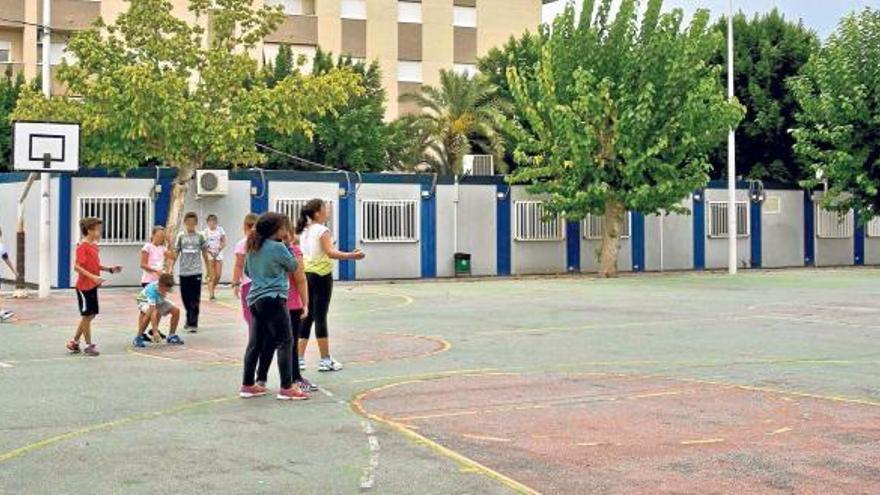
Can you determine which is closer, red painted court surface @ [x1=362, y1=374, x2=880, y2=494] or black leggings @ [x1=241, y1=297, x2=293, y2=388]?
red painted court surface @ [x1=362, y1=374, x2=880, y2=494]

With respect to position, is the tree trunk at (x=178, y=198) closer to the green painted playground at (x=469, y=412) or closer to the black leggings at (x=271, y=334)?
the green painted playground at (x=469, y=412)

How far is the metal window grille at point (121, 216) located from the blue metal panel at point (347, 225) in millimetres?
5110

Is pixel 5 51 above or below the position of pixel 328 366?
above

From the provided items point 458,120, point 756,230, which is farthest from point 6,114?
point 756,230

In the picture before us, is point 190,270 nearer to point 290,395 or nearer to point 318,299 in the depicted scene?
point 318,299

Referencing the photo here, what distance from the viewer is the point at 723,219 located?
37188 mm

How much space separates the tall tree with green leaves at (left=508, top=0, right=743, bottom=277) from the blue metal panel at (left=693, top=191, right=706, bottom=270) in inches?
177

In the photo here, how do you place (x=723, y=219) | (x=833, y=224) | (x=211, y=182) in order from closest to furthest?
(x=211, y=182) → (x=723, y=219) → (x=833, y=224)

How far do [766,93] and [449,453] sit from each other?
37.2m

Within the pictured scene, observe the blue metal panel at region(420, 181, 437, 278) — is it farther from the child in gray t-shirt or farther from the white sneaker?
the white sneaker

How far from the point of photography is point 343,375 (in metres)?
11.2

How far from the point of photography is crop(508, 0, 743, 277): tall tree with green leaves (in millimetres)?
30422

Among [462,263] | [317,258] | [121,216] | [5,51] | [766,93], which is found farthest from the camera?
[5,51]

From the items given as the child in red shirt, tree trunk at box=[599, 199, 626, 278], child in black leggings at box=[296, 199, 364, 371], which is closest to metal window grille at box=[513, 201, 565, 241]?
tree trunk at box=[599, 199, 626, 278]
